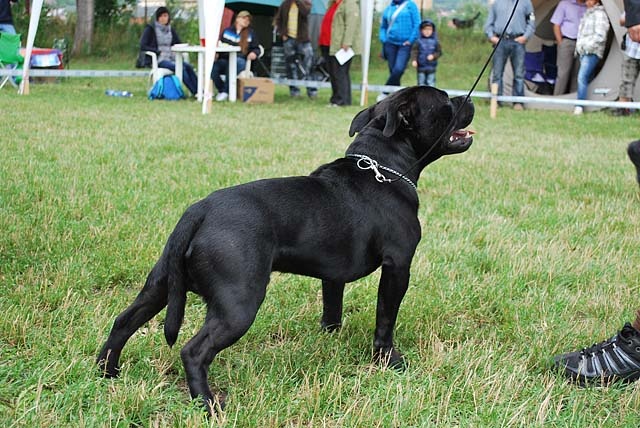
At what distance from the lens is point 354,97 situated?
1714 cm

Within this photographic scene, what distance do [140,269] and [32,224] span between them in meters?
1.02

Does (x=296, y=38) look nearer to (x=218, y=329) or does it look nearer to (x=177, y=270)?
(x=177, y=270)

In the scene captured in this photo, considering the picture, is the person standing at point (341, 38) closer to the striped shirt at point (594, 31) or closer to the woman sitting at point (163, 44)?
the woman sitting at point (163, 44)

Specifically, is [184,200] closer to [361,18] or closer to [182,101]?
[182,101]

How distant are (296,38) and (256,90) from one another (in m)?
2.48

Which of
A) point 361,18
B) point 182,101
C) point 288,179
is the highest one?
point 361,18

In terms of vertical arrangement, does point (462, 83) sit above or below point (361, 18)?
below

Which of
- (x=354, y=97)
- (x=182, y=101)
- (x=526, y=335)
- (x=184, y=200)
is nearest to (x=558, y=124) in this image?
(x=354, y=97)

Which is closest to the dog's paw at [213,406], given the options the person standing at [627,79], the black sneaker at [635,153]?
the black sneaker at [635,153]

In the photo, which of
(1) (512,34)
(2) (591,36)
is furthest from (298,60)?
(2) (591,36)

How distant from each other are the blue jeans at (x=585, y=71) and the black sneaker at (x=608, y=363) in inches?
489

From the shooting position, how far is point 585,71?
47.3 ft

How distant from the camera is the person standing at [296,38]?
1567 centimetres

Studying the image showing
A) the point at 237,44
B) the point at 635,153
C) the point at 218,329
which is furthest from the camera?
the point at 237,44
